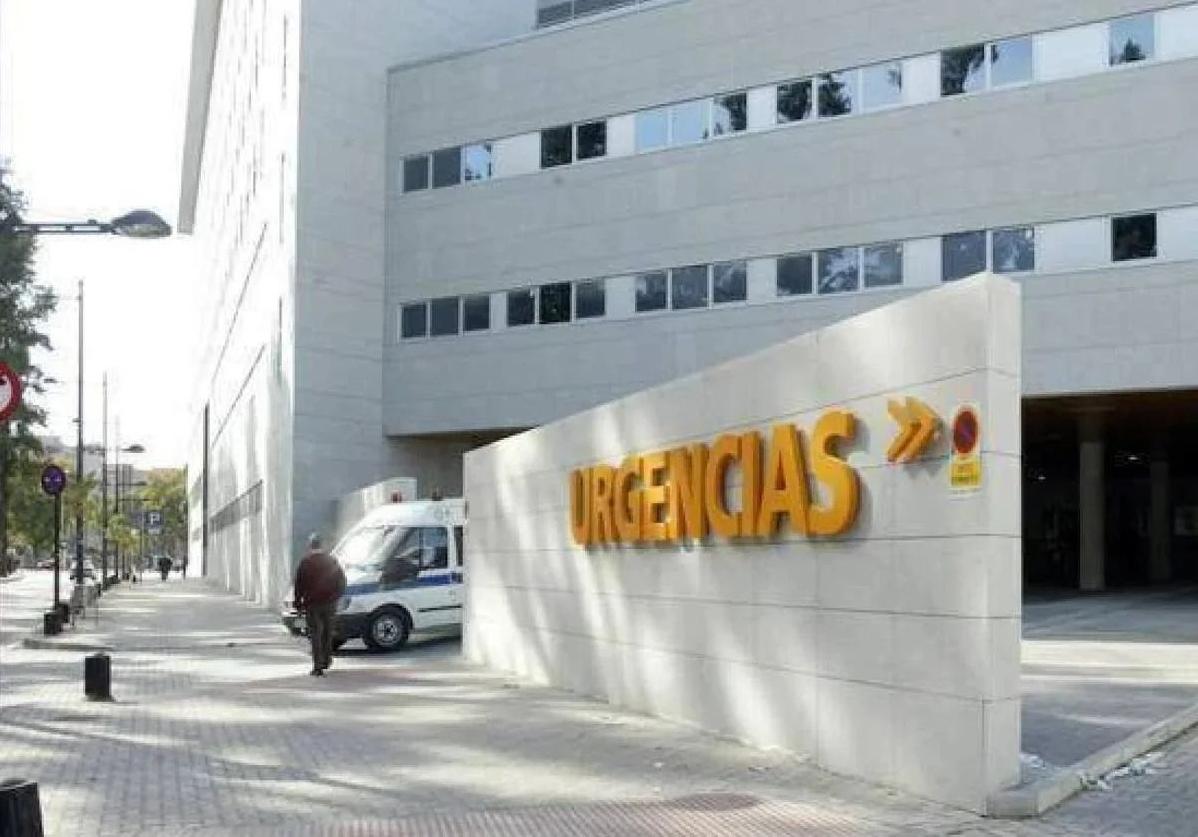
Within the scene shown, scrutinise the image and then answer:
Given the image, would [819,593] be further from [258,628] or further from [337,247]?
[337,247]

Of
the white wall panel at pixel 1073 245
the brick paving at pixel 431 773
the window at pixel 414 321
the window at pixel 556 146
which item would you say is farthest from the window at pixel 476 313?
the brick paving at pixel 431 773

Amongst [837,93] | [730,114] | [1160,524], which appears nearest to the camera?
[837,93]

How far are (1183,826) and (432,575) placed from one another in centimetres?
1512

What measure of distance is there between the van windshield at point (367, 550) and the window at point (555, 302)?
13603 mm

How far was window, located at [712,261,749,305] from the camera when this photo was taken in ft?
104

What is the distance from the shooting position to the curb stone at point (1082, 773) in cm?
792

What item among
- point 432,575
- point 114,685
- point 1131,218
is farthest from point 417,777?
point 1131,218

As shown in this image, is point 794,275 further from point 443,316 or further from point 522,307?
point 443,316

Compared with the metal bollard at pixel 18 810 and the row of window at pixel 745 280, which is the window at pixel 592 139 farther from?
the metal bollard at pixel 18 810

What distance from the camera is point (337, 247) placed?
36.1 m

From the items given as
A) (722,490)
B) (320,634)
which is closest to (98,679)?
(320,634)

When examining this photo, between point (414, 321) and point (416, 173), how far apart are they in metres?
4.06

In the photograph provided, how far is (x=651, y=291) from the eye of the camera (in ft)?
109

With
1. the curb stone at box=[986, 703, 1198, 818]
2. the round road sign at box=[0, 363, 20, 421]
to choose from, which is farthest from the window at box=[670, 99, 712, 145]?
the curb stone at box=[986, 703, 1198, 818]
